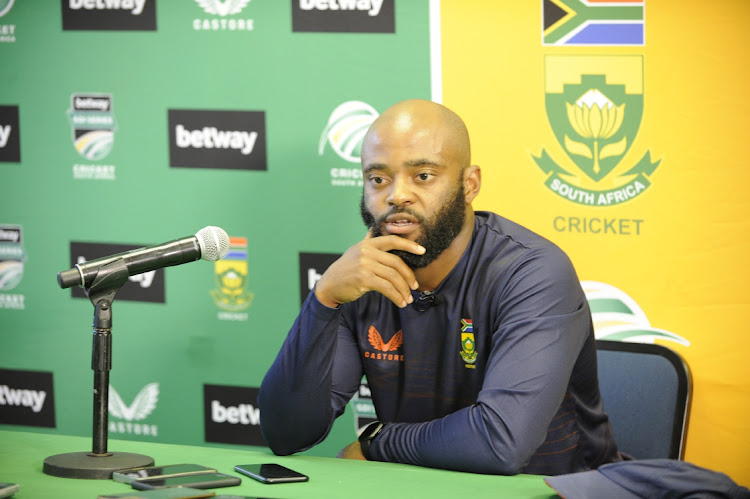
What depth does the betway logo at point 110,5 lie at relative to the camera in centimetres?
329

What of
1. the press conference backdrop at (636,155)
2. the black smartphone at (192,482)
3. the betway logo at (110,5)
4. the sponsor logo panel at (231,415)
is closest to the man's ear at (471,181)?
the press conference backdrop at (636,155)

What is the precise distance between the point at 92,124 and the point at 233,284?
2.48ft

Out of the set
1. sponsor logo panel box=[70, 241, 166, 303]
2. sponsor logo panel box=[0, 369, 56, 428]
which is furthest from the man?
sponsor logo panel box=[0, 369, 56, 428]

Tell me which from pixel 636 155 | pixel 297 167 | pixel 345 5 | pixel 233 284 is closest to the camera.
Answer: pixel 636 155

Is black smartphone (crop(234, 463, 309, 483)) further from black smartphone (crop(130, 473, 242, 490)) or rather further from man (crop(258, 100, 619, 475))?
man (crop(258, 100, 619, 475))

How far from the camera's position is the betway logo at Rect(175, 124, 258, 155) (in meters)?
3.20

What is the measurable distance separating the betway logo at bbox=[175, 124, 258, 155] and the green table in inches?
53.0

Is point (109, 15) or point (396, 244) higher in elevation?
point (109, 15)

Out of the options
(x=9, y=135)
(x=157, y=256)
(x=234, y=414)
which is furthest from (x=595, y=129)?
(x=9, y=135)

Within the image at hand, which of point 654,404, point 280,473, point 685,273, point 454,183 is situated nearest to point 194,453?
point 280,473

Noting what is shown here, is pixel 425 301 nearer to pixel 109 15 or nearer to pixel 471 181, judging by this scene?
pixel 471 181

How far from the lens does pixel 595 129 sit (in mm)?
2812

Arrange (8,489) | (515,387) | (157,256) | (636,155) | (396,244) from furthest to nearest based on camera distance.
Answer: (636,155)
(396,244)
(515,387)
(157,256)
(8,489)

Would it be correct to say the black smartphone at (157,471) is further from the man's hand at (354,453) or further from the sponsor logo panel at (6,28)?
the sponsor logo panel at (6,28)
